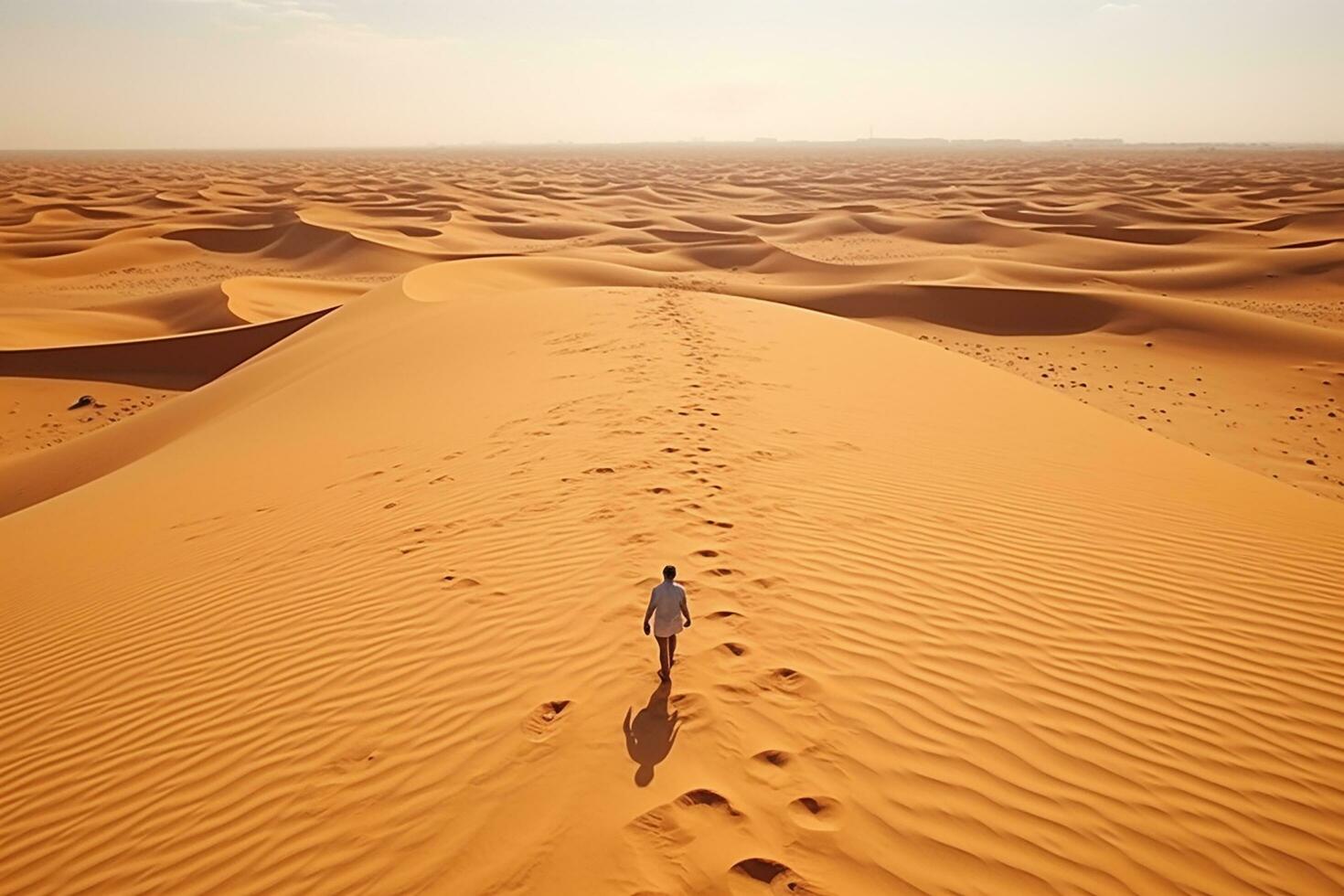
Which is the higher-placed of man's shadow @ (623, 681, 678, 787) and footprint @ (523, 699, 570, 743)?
man's shadow @ (623, 681, 678, 787)

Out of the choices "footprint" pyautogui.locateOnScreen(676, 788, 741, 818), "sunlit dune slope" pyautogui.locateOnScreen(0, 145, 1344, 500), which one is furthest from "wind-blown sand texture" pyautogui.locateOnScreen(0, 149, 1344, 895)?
"sunlit dune slope" pyautogui.locateOnScreen(0, 145, 1344, 500)

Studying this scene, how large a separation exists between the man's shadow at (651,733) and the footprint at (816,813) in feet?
2.00

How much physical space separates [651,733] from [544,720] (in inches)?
22.3

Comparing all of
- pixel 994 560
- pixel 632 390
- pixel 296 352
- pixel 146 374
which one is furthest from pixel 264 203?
pixel 994 560

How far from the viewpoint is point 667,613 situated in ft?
12.3

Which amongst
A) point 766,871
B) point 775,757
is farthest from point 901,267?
point 766,871

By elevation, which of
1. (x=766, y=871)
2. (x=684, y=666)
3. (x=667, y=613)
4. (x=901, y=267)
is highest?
(x=901, y=267)

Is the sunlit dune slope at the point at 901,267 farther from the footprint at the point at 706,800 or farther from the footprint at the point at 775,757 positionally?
the footprint at the point at 706,800

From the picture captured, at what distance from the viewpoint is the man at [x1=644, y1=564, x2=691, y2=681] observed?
3752mm

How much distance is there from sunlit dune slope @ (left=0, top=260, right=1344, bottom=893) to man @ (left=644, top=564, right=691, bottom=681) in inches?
9.3

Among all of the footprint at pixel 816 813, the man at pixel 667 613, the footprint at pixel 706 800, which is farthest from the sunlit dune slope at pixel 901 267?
the footprint at pixel 706 800

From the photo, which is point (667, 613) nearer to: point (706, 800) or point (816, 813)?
point (706, 800)

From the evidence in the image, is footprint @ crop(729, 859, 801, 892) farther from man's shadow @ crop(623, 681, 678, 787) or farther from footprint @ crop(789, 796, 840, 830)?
man's shadow @ crop(623, 681, 678, 787)

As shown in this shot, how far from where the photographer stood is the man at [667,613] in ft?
12.3
